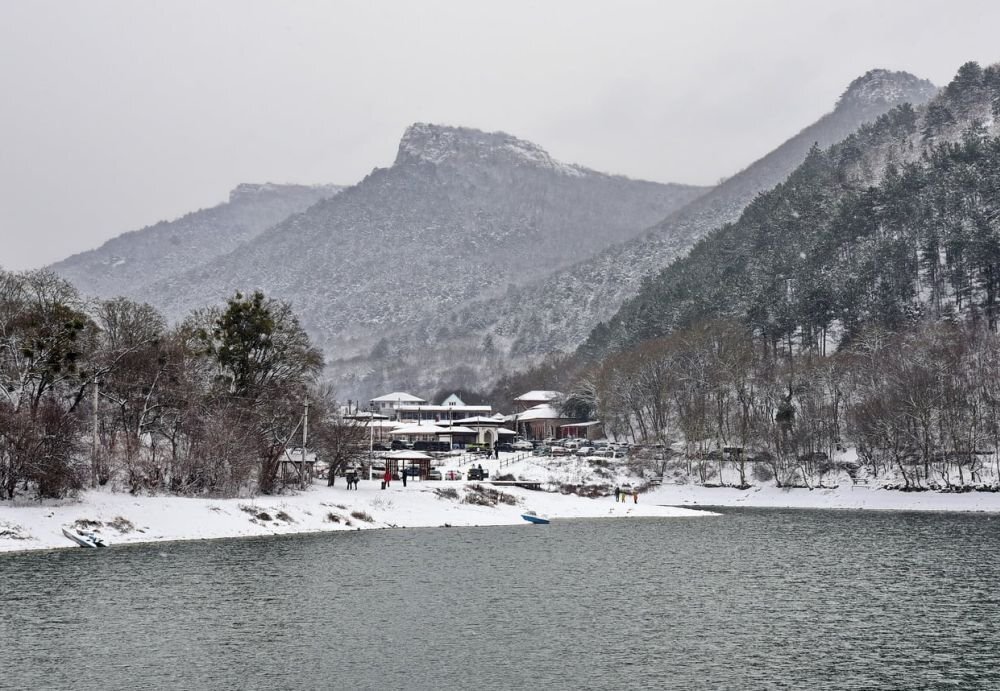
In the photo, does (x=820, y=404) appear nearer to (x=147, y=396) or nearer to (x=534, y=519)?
(x=534, y=519)

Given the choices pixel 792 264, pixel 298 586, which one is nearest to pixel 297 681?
pixel 298 586

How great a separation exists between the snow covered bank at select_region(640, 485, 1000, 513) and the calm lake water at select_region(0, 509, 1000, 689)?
108 feet

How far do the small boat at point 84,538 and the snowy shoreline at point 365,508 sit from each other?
1.56 feet

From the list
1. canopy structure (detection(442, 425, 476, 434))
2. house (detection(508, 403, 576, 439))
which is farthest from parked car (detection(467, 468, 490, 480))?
house (detection(508, 403, 576, 439))

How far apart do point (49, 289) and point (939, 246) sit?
5133 inches

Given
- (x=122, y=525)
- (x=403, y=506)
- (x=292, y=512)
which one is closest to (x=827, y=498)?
(x=403, y=506)

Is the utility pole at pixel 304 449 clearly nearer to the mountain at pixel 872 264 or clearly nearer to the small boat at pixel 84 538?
the small boat at pixel 84 538

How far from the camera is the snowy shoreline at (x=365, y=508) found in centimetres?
5806

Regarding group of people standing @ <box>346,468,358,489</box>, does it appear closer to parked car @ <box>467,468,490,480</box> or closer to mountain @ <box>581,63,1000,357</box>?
parked car @ <box>467,468,490,480</box>

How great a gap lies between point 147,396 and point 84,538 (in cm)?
2539

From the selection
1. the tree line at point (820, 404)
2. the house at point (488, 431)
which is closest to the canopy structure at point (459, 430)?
the house at point (488, 431)

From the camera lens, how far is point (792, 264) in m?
173

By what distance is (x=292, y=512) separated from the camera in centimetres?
7119

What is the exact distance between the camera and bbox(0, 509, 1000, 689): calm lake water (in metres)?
26.8
